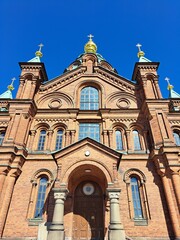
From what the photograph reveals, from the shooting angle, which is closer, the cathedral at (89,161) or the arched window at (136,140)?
the cathedral at (89,161)

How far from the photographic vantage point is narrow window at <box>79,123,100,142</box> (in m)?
15.8

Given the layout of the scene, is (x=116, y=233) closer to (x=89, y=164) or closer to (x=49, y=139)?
(x=89, y=164)

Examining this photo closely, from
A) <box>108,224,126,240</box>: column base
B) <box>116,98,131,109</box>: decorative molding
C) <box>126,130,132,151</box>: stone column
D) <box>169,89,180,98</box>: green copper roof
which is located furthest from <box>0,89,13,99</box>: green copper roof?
<box>169,89,180,98</box>: green copper roof

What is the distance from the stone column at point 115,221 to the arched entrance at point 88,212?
114 inches

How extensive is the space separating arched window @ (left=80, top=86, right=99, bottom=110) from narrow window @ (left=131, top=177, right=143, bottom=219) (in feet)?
24.5

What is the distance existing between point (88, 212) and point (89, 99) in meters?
10.1

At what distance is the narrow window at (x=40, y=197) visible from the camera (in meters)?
12.3

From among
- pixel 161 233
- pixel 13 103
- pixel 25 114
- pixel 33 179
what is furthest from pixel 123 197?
pixel 13 103

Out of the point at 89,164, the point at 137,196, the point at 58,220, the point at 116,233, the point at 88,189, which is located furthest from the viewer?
the point at 88,189

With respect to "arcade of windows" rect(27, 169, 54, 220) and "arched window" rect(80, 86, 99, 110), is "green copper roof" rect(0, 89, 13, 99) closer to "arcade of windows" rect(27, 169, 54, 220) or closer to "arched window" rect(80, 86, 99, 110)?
"arched window" rect(80, 86, 99, 110)

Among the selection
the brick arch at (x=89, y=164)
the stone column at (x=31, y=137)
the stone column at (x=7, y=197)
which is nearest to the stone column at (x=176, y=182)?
the brick arch at (x=89, y=164)

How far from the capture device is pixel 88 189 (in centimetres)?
1373

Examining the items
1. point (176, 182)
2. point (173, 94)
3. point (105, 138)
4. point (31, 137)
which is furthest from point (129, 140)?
point (173, 94)

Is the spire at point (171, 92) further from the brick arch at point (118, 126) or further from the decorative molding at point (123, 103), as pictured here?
the brick arch at point (118, 126)
